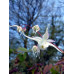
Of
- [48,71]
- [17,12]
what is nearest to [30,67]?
[48,71]
